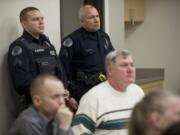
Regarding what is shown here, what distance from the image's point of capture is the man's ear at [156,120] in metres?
1.46

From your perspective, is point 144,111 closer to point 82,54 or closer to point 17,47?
point 17,47

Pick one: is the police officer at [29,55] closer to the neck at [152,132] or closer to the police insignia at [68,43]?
the police insignia at [68,43]

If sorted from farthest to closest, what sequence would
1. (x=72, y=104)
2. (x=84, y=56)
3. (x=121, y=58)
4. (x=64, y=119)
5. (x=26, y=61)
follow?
(x=84, y=56), (x=72, y=104), (x=26, y=61), (x=121, y=58), (x=64, y=119)

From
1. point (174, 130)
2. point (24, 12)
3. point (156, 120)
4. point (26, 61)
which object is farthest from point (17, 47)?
point (174, 130)

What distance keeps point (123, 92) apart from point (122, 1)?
2.64 m

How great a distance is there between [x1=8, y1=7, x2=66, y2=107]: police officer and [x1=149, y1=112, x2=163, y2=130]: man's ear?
1847 mm

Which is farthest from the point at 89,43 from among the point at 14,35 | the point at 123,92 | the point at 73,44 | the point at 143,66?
the point at 143,66

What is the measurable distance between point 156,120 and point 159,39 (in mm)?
4639

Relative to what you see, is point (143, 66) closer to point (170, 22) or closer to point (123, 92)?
point (170, 22)

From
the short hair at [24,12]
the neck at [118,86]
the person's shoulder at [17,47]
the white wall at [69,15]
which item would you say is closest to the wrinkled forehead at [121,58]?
the neck at [118,86]

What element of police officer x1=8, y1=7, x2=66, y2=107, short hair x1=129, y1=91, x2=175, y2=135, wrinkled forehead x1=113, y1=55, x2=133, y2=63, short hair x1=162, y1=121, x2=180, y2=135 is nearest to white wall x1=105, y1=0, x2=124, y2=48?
police officer x1=8, y1=7, x2=66, y2=107

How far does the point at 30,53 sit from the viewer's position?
3.22 metres

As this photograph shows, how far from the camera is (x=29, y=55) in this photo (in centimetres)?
322

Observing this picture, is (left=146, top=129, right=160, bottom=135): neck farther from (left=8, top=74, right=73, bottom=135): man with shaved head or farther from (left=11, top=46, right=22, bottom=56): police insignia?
(left=11, top=46, right=22, bottom=56): police insignia
